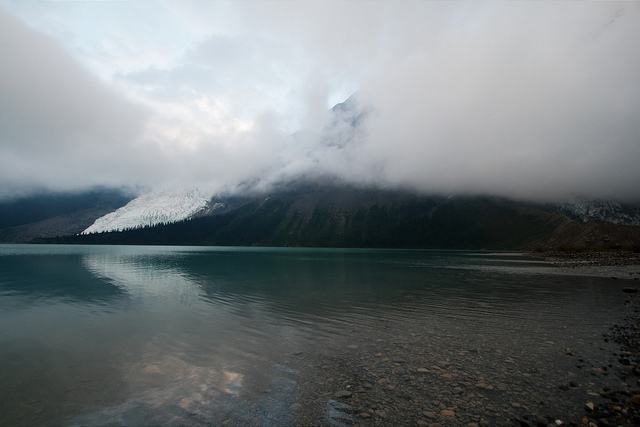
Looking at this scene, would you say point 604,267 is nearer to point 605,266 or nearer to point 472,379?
point 605,266

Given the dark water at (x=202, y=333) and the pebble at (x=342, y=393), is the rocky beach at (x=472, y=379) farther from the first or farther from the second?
the dark water at (x=202, y=333)

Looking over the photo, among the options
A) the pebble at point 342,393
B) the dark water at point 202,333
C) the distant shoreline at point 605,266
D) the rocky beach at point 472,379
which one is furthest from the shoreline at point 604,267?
the pebble at point 342,393

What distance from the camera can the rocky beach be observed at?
12.9m

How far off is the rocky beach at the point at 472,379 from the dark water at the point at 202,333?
121 centimetres

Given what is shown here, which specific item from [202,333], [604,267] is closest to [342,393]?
[202,333]

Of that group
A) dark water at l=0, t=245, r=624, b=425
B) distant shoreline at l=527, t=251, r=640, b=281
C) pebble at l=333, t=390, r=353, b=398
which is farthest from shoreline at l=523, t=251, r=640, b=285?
pebble at l=333, t=390, r=353, b=398

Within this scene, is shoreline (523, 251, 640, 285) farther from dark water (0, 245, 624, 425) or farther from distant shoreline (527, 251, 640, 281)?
dark water (0, 245, 624, 425)

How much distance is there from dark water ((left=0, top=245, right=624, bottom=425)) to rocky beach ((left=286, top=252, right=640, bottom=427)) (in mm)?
1211

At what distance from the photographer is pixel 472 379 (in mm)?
16609

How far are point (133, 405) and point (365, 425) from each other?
10393 mm

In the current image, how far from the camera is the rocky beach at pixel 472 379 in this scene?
12930 millimetres

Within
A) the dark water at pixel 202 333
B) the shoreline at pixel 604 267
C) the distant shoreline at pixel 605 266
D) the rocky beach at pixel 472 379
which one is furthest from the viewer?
the distant shoreline at pixel 605 266

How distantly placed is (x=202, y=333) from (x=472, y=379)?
2041 centimetres

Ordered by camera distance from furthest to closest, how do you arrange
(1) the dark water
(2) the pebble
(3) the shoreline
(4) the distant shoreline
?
(4) the distant shoreline
(3) the shoreline
(2) the pebble
(1) the dark water
